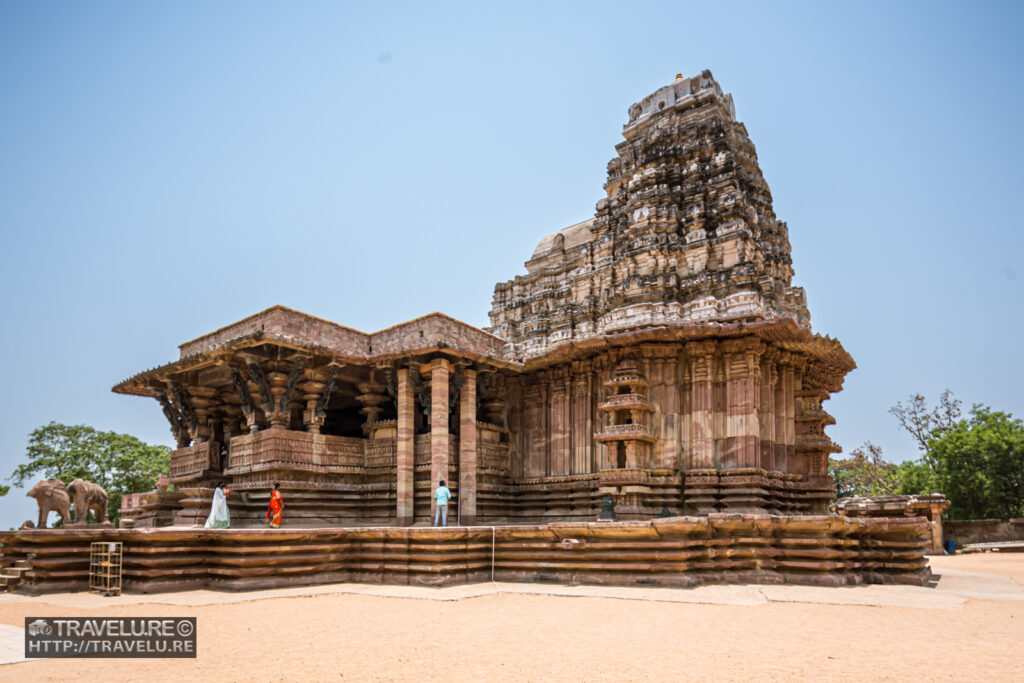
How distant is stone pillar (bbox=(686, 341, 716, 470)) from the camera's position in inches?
651

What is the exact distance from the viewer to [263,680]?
18.6ft

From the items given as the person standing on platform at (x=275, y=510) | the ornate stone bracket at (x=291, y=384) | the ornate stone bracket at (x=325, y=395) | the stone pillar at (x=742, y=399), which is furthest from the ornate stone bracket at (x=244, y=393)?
the stone pillar at (x=742, y=399)

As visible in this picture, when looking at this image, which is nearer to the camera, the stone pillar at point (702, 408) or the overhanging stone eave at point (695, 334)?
the overhanging stone eave at point (695, 334)

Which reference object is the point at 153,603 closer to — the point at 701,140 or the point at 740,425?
the point at 740,425

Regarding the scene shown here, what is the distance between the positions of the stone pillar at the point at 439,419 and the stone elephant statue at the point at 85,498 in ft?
46.5

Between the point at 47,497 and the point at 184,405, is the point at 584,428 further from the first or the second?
the point at 47,497

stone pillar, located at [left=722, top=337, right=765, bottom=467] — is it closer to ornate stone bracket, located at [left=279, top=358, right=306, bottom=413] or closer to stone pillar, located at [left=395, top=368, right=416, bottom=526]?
stone pillar, located at [left=395, top=368, right=416, bottom=526]

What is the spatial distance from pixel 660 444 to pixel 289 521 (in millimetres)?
8928

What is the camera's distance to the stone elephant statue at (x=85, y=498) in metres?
23.3

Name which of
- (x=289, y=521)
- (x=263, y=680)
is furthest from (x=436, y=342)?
(x=263, y=680)

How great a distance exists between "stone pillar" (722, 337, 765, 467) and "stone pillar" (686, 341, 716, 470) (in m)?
0.37

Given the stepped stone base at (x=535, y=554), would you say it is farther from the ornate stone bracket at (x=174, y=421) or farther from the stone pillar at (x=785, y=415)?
the ornate stone bracket at (x=174, y=421)

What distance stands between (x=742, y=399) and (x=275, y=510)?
1082cm

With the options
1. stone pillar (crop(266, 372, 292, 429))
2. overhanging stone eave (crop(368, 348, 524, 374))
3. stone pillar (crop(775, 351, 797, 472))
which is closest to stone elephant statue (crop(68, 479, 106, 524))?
stone pillar (crop(266, 372, 292, 429))
